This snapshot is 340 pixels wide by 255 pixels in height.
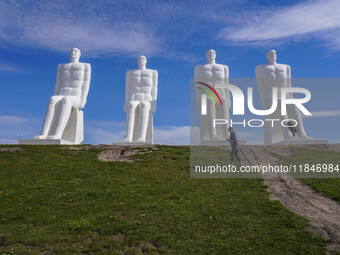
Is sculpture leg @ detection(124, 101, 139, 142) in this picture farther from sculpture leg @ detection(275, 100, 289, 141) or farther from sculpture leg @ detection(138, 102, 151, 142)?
sculpture leg @ detection(275, 100, 289, 141)

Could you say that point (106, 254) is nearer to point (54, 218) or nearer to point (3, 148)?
point (54, 218)

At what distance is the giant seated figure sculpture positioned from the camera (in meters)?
22.1

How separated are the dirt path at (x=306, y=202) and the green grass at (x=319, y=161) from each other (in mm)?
271

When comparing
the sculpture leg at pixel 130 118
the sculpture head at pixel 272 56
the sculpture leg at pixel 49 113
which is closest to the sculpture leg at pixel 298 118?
the sculpture head at pixel 272 56

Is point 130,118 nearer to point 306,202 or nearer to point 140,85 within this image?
point 140,85

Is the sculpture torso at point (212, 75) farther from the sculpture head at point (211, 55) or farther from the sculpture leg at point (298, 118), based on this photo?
the sculpture leg at point (298, 118)

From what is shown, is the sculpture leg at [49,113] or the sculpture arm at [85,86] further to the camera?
the sculpture arm at [85,86]

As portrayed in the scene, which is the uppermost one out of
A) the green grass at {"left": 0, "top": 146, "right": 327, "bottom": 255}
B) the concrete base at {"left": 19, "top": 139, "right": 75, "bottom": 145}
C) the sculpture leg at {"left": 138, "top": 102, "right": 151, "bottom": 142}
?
the sculpture leg at {"left": 138, "top": 102, "right": 151, "bottom": 142}

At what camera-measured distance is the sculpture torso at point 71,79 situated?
23266 mm

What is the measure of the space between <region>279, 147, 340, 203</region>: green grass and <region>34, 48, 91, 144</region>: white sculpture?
40.4 ft

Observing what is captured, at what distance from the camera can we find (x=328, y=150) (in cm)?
1930

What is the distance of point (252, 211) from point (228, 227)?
56.5 inches

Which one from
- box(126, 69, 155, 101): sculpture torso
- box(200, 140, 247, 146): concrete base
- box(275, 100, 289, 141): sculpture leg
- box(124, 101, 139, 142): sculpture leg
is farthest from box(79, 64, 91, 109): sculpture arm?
box(275, 100, 289, 141): sculpture leg

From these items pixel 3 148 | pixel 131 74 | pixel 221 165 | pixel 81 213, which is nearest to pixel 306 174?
pixel 221 165
